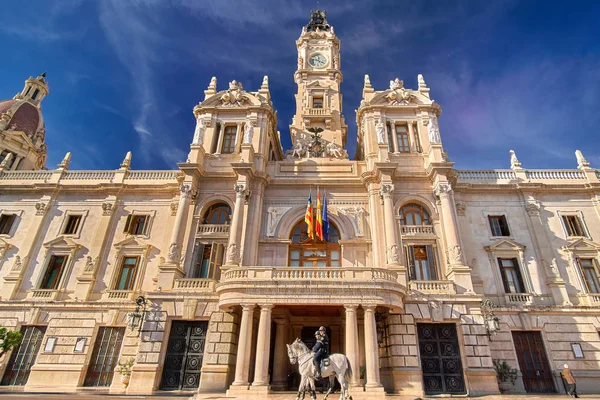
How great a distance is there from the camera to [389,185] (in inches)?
963

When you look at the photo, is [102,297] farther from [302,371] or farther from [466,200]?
[466,200]

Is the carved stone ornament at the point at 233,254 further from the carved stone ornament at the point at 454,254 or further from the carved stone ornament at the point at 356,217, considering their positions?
the carved stone ornament at the point at 454,254

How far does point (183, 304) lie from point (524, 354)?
68.4 ft

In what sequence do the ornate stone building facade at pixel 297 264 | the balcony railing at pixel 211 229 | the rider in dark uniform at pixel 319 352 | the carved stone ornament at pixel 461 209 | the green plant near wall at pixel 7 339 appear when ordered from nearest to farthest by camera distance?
the rider in dark uniform at pixel 319 352 → the ornate stone building facade at pixel 297 264 → the green plant near wall at pixel 7 339 → the balcony railing at pixel 211 229 → the carved stone ornament at pixel 461 209

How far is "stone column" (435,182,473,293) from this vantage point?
69.3ft

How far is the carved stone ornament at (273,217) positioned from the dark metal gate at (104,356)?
11431 mm

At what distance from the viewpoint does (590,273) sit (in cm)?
2395

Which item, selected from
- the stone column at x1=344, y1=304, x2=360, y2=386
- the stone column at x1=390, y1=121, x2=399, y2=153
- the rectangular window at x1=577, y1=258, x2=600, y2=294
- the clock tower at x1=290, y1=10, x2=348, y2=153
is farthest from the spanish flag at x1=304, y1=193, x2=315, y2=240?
the rectangular window at x1=577, y1=258, x2=600, y2=294

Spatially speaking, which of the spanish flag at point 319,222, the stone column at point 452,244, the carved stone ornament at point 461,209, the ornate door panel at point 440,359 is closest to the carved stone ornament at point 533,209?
the carved stone ornament at point 461,209

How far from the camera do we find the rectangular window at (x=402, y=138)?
91.3 ft

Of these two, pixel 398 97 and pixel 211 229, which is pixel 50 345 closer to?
pixel 211 229

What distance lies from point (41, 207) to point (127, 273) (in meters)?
9.60

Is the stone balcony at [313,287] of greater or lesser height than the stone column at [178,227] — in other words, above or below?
below

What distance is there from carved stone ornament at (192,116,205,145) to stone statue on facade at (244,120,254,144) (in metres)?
3.52
